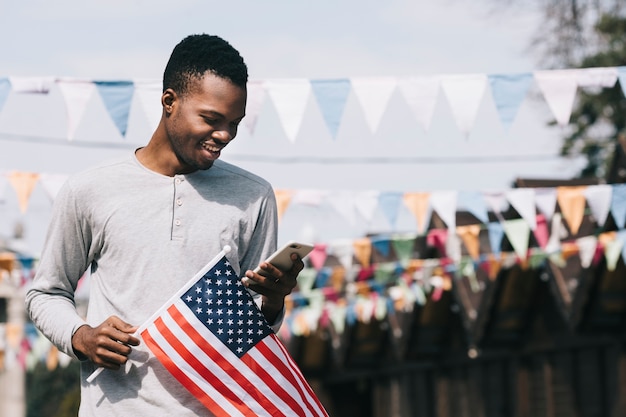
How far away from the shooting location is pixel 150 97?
30.3 ft

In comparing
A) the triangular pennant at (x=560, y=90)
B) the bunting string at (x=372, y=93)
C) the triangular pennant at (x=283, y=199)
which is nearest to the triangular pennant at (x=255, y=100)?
the bunting string at (x=372, y=93)

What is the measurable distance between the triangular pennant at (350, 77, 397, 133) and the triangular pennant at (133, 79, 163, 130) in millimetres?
1388

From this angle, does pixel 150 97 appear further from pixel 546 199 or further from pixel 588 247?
pixel 588 247

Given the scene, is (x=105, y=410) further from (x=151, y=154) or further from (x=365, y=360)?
(x=365, y=360)

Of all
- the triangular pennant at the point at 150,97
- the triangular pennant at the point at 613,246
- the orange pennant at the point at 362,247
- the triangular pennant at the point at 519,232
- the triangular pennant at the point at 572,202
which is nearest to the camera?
the triangular pennant at the point at 150,97

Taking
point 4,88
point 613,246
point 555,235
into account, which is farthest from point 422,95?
point 555,235

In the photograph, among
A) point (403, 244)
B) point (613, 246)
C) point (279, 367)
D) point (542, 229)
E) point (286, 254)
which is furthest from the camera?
point (403, 244)

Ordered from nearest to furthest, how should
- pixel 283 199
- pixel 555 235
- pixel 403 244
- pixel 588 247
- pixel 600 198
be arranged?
pixel 600 198, pixel 283 199, pixel 588 247, pixel 403 244, pixel 555 235

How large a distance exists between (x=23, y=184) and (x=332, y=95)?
3.95 metres

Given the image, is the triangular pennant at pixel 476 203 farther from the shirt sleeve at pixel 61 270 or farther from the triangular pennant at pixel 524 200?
the shirt sleeve at pixel 61 270

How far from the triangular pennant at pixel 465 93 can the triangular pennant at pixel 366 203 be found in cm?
371

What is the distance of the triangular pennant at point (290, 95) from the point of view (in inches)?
372

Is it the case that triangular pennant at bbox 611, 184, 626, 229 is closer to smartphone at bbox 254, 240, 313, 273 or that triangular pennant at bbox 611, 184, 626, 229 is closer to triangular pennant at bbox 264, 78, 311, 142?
triangular pennant at bbox 264, 78, 311, 142

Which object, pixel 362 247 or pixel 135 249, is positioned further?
pixel 362 247
